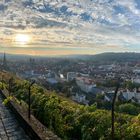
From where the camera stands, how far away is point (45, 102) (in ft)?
53.2

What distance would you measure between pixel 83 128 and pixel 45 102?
14.3ft

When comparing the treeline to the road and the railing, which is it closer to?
the railing

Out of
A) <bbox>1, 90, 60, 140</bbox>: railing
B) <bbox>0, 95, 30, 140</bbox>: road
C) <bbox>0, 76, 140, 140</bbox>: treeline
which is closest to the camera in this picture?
<bbox>1, 90, 60, 140</bbox>: railing

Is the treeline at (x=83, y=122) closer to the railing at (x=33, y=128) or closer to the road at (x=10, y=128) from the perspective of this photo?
the railing at (x=33, y=128)

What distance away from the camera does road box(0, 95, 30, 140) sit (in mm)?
10750

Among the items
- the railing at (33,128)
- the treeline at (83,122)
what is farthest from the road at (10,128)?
the treeline at (83,122)

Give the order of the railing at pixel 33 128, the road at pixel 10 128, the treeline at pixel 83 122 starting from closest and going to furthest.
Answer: the railing at pixel 33 128
the treeline at pixel 83 122
the road at pixel 10 128

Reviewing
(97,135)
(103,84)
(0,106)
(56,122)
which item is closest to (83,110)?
(56,122)

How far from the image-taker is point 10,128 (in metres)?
11.8

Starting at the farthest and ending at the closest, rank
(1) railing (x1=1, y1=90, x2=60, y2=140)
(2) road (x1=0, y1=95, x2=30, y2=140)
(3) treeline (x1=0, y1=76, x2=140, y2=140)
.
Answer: (2) road (x1=0, y1=95, x2=30, y2=140)
(3) treeline (x1=0, y1=76, x2=140, y2=140)
(1) railing (x1=1, y1=90, x2=60, y2=140)

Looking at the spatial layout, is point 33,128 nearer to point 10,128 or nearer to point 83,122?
point 10,128

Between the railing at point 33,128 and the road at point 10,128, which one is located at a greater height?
the railing at point 33,128

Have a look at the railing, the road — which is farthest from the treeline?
the road

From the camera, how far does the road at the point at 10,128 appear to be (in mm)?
10750
